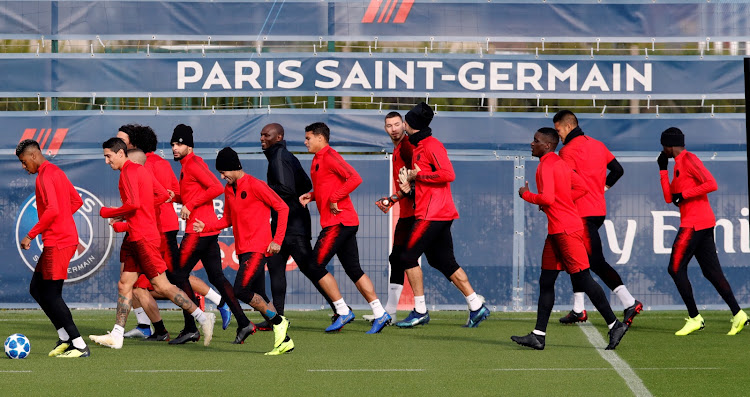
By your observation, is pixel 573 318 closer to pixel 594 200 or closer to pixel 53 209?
pixel 594 200

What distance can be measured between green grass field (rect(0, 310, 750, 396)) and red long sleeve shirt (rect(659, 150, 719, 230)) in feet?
3.54

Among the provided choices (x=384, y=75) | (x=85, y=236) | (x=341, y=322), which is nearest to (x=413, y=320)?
(x=341, y=322)

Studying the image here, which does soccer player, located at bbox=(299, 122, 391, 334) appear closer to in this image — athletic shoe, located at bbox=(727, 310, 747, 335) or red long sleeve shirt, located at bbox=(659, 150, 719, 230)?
red long sleeve shirt, located at bbox=(659, 150, 719, 230)

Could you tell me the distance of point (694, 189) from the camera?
11039 mm

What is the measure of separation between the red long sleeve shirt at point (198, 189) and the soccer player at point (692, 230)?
4.33 meters

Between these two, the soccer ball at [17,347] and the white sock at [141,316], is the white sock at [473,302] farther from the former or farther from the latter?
the soccer ball at [17,347]

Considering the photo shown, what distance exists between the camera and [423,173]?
36.7 feet

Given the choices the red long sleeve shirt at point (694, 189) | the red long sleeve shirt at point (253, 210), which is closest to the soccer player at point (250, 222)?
the red long sleeve shirt at point (253, 210)

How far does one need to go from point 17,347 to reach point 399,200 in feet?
13.1

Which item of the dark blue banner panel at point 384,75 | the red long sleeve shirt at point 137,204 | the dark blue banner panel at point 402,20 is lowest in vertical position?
the red long sleeve shirt at point 137,204

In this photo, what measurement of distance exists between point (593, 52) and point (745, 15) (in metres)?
1.88

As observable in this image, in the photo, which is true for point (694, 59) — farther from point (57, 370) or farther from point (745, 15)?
point (57, 370)

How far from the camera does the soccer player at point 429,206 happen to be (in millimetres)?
11047

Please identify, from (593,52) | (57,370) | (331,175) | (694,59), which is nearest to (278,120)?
(331,175)
